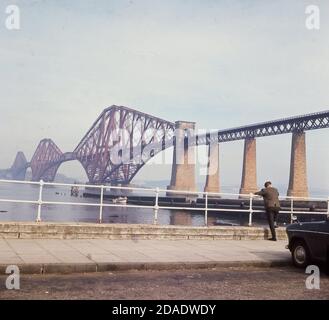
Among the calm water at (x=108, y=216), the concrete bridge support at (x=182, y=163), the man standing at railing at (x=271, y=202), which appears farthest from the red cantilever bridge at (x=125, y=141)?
the man standing at railing at (x=271, y=202)

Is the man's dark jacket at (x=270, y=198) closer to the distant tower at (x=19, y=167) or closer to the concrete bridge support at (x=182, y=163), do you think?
the concrete bridge support at (x=182, y=163)

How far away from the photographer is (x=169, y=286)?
21.9 ft

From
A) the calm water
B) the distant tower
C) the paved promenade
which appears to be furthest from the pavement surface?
the distant tower

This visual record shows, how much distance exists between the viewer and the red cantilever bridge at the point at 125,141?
87294mm

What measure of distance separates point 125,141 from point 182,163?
30.7 m

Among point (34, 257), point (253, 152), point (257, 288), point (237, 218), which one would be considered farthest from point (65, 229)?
point (253, 152)

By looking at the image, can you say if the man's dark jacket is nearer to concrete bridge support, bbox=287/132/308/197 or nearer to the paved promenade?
the paved promenade

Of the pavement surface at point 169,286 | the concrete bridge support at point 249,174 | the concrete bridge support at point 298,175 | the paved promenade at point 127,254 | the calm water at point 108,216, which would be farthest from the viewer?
the concrete bridge support at point 249,174

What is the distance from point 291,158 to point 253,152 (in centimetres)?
1650

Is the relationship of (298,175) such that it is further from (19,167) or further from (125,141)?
(19,167)

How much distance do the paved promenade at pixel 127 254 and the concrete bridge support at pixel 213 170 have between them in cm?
7959

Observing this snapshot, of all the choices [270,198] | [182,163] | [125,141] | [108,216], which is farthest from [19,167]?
[270,198]
